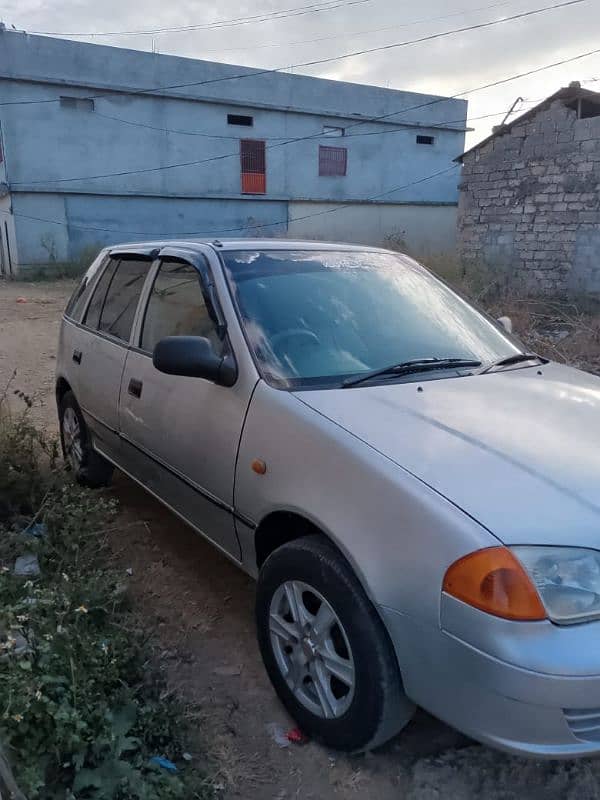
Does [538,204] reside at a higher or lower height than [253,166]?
lower

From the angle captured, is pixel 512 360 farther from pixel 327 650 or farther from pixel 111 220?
pixel 111 220

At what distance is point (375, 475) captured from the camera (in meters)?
2.04

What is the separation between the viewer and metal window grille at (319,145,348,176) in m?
26.7

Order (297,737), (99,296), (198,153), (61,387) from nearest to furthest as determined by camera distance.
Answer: (297,737) < (99,296) < (61,387) < (198,153)

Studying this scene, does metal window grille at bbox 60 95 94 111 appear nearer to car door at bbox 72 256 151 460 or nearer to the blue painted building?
the blue painted building

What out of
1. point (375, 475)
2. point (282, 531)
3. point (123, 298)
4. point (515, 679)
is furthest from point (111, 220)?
point (515, 679)

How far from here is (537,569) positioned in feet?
5.87

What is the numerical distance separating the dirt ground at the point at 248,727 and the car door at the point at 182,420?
0.48m

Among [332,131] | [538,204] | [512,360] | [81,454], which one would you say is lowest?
[81,454]

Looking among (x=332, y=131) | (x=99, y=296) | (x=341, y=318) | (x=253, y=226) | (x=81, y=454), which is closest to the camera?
(x=341, y=318)

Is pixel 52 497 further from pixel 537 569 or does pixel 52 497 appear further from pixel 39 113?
pixel 39 113

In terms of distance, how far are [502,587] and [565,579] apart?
18cm

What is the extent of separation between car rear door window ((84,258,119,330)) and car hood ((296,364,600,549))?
232cm

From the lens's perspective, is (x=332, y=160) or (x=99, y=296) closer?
(x=99, y=296)
